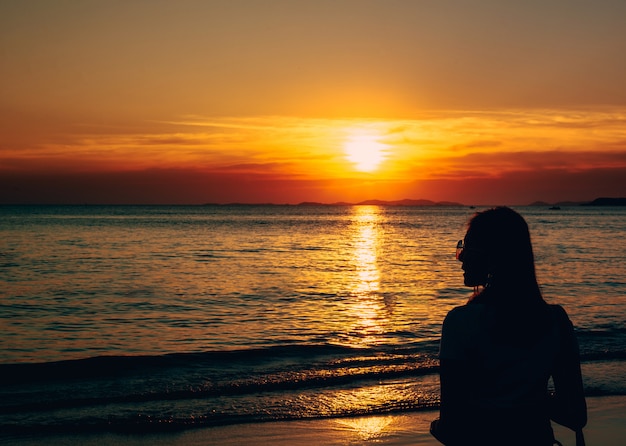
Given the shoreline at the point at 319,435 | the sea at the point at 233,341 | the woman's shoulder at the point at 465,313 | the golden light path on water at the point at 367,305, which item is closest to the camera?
the woman's shoulder at the point at 465,313

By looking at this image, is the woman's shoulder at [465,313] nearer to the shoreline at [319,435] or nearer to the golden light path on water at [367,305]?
the shoreline at [319,435]

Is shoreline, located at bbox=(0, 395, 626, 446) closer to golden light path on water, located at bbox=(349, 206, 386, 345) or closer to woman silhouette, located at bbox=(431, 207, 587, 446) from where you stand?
woman silhouette, located at bbox=(431, 207, 587, 446)

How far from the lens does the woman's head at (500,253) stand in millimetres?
2646

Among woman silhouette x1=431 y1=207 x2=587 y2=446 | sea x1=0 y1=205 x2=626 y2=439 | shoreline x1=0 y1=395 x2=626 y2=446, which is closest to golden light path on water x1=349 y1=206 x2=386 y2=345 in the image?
sea x1=0 y1=205 x2=626 y2=439

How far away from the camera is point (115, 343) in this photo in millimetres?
14055

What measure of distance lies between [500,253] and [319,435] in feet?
18.7

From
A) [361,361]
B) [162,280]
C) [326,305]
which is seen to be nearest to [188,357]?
[361,361]

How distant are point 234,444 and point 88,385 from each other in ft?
13.8

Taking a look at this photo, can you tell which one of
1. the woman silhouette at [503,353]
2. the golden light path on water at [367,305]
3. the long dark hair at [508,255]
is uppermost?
the long dark hair at [508,255]

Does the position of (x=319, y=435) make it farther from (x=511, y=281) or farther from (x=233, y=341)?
(x=233, y=341)

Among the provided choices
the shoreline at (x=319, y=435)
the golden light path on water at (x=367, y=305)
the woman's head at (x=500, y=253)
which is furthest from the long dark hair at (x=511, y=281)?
the golden light path on water at (x=367, y=305)

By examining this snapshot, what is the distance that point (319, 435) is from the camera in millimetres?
7754

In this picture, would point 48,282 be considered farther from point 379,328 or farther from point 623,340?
point 623,340

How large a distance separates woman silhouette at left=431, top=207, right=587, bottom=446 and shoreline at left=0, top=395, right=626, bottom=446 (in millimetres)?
4915
